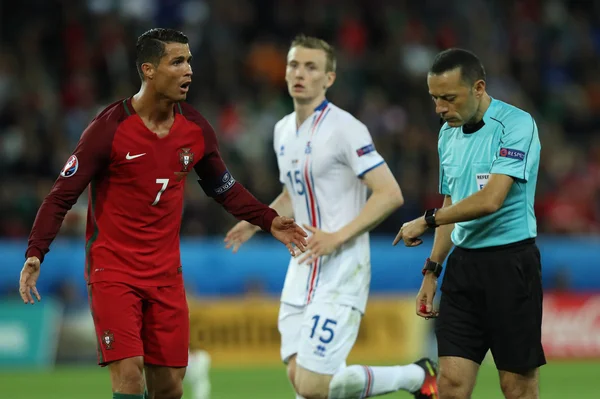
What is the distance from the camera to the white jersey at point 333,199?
756 centimetres

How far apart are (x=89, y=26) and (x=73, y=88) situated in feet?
4.48

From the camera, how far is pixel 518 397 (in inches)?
248

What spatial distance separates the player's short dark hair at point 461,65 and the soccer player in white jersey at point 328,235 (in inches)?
56.3

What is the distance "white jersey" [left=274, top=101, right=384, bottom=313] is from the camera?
756 centimetres

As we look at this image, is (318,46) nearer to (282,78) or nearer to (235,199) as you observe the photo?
(235,199)

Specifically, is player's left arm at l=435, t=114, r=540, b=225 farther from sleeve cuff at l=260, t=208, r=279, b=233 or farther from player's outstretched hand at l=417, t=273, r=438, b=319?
sleeve cuff at l=260, t=208, r=279, b=233

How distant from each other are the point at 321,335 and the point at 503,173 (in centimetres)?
192

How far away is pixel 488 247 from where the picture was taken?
6.40m

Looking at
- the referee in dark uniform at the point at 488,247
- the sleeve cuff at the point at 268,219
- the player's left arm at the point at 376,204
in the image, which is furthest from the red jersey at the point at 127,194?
the referee in dark uniform at the point at 488,247

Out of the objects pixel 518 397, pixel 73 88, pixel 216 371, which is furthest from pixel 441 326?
pixel 73 88

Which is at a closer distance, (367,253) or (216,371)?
(367,253)

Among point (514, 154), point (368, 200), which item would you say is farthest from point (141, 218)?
point (514, 154)

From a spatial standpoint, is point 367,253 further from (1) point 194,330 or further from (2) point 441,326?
(1) point 194,330

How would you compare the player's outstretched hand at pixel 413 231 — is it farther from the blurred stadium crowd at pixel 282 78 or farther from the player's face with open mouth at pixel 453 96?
the blurred stadium crowd at pixel 282 78
